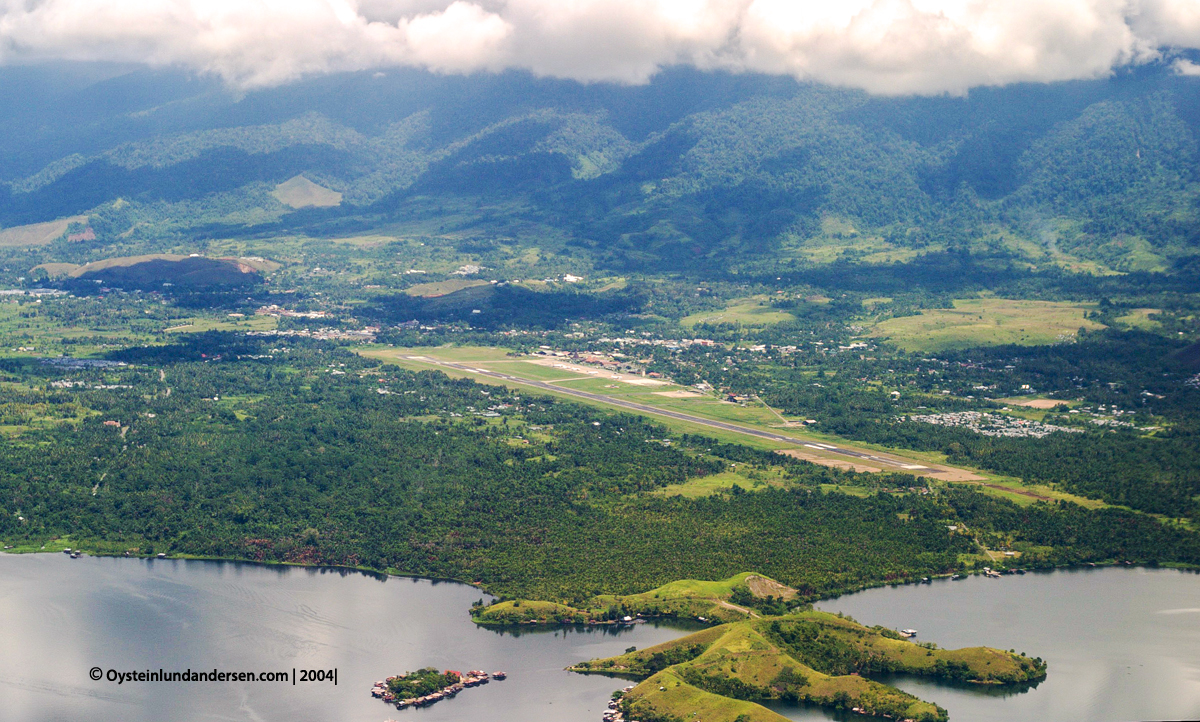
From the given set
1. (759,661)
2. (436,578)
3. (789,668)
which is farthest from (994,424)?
(759,661)

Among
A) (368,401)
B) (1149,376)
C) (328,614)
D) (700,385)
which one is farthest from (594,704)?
(1149,376)

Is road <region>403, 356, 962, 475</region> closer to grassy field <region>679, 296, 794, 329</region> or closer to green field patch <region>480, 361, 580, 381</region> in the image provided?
green field patch <region>480, 361, 580, 381</region>

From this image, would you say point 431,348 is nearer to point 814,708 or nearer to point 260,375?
point 260,375

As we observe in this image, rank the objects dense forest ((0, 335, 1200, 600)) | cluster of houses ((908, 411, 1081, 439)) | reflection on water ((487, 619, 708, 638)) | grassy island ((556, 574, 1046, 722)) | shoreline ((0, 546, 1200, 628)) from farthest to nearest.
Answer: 1. cluster of houses ((908, 411, 1081, 439))
2. dense forest ((0, 335, 1200, 600))
3. shoreline ((0, 546, 1200, 628))
4. reflection on water ((487, 619, 708, 638))
5. grassy island ((556, 574, 1046, 722))

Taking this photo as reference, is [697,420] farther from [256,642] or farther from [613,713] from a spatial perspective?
[613,713]

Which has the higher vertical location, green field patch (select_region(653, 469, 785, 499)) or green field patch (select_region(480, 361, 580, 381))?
green field patch (select_region(480, 361, 580, 381))

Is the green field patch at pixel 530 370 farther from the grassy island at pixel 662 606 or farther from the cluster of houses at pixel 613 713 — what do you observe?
the cluster of houses at pixel 613 713

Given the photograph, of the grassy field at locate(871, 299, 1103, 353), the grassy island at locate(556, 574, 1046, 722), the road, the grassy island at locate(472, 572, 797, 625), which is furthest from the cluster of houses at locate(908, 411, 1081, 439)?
the grassy island at locate(556, 574, 1046, 722)
